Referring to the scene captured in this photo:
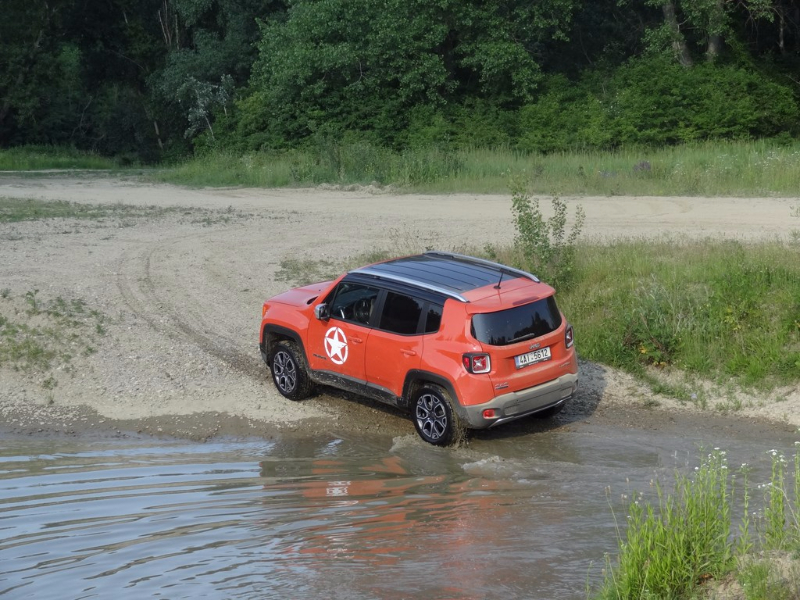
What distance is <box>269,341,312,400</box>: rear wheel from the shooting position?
11.8 meters

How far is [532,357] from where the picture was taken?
10266mm

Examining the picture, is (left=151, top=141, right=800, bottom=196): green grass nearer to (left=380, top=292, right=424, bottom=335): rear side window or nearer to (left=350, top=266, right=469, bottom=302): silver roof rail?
(left=350, top=266, right=469, bottom=302): silver roof rail

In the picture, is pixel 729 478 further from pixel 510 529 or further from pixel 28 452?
pixel 28 452

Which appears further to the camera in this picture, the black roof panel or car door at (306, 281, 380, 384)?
car door at (306, 281, 380, 384)

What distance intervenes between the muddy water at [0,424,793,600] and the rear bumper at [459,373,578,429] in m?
0.41

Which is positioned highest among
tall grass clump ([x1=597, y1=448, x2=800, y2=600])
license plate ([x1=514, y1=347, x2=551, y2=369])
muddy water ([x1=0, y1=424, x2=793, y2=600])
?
license plate ([x1=514, y1=347, x2=551, y2=369])

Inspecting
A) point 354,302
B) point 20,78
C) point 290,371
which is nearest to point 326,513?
point 354,302

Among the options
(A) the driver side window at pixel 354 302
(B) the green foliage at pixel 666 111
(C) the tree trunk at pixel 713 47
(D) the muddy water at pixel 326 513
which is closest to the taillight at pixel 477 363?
(D) the muddy water at pixel 326 513

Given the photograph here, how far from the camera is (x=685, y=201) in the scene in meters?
22.1

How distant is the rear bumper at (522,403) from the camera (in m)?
9.96

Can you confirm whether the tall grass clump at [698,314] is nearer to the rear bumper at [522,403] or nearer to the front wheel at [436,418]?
the rear bumper at [522,403]

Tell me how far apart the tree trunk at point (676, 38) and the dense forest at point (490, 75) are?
72 millimetres

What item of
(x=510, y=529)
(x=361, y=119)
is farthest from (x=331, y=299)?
(x=361, y=119)

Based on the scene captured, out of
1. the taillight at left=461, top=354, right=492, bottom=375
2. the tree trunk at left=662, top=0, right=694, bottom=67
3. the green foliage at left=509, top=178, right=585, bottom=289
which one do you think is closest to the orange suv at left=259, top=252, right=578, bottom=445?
the taillight at left=461, top=354, right=492, bottom=375
